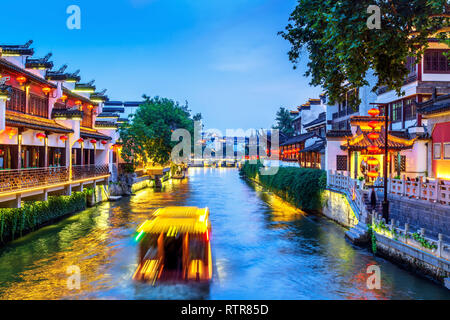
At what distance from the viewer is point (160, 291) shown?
36.9 ft

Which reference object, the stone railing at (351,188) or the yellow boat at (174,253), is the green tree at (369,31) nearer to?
the stone railing at (351,188)

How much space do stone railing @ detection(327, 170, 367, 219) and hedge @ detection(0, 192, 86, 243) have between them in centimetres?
1705

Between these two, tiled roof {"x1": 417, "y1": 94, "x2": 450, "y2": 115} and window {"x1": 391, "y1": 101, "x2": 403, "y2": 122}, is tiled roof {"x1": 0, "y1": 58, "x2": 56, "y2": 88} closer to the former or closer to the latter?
tiled roof {"x1": 417, "y1": 94, "x2": 450, "y2": 115}

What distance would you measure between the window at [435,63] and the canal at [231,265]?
12.8 metres

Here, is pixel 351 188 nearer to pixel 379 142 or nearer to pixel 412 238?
pixel 379 142

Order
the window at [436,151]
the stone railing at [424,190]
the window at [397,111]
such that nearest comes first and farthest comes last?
the stone railing at [424,190]
the window at [436,151]
the window at [397,111]

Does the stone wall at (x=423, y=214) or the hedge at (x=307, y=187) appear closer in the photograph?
the stone wall at (x=423, y=214)

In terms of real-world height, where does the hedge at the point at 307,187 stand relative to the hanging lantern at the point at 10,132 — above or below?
below

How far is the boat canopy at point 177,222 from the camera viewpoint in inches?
437

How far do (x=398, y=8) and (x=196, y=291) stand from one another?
11.8m

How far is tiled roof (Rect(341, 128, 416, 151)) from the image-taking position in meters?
22.1

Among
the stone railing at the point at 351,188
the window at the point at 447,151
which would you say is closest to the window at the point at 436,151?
the window at the point at 447,151

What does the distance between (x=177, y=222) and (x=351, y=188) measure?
12573mm
